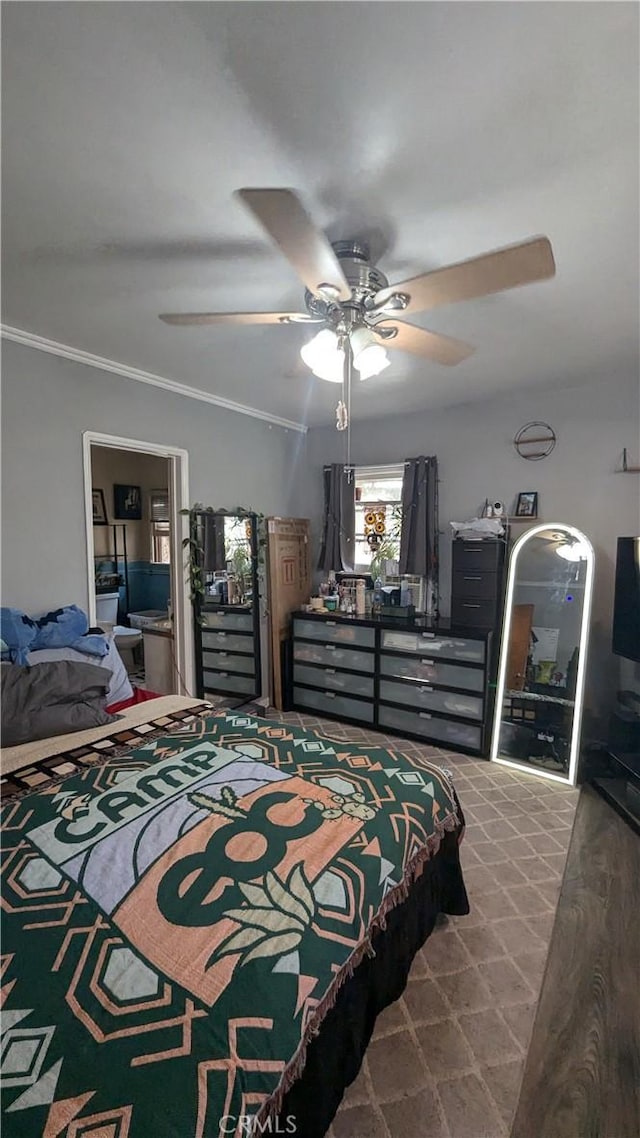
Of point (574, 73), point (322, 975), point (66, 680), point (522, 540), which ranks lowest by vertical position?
point (322, 975)

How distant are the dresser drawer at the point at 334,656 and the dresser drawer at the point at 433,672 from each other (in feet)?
0.46

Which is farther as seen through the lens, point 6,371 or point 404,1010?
point 6,371

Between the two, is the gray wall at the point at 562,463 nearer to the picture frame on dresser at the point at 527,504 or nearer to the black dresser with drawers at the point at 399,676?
the picture frame on dresser at the point at 527,504

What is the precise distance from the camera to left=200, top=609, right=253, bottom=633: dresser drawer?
3.51 meters

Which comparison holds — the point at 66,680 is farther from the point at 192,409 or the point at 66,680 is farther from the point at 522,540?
the point at 522,540

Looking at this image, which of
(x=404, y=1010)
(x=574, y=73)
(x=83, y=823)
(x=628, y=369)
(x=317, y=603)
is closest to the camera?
(x=574, y=73)

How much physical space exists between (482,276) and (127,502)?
15.1 ft

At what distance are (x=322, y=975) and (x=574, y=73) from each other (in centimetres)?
210

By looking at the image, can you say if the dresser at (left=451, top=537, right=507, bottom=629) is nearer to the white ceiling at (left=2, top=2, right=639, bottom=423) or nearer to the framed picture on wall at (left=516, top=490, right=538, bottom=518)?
the framed picture on wall at (left=516, top=490, right=538, bottom=518)

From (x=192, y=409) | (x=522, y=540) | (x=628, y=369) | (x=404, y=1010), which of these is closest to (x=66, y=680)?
(x=404, y=1010)

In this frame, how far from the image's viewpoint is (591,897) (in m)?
1.98

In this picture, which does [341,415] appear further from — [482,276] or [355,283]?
[482,276]

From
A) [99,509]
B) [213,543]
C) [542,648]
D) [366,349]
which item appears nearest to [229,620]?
[213,543]
